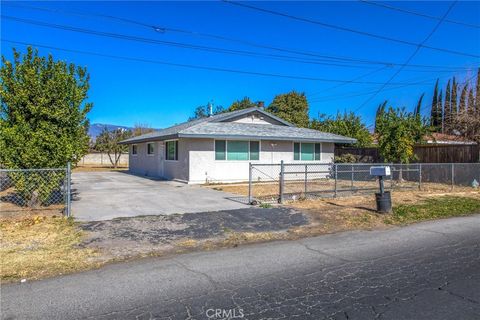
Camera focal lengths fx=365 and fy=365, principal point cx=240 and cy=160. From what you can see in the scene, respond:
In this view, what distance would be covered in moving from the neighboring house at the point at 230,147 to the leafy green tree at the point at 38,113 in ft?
24.7

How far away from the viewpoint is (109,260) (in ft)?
18.4

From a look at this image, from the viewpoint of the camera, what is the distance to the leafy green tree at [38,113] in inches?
365

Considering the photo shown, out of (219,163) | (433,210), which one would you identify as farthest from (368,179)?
(433,210)

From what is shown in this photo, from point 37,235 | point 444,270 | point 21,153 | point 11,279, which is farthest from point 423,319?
point 21,153

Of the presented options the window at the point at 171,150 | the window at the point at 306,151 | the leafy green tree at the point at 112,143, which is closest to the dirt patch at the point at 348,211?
the window at the point at 306,151

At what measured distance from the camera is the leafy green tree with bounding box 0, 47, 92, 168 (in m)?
9.27

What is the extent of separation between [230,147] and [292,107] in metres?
27.4

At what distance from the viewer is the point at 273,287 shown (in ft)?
14.7

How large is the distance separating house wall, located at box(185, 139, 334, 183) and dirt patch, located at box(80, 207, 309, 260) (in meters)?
8.40

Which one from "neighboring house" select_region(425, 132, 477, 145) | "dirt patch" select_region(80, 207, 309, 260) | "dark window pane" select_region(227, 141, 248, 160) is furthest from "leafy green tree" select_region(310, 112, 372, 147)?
"dirt patch" select_region(80, 207, 309, 260)

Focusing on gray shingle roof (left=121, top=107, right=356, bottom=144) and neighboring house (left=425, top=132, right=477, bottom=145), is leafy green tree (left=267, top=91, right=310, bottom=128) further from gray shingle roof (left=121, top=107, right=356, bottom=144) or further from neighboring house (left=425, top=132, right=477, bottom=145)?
gray shingle roof (left=121, top=107, right=356, bottom=144)

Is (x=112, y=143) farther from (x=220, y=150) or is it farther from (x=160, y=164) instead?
(x=220, y=150)

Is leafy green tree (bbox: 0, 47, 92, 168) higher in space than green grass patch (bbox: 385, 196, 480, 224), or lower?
higher

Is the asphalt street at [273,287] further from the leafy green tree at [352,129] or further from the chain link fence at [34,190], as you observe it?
the leafy green tree at [352,129]
